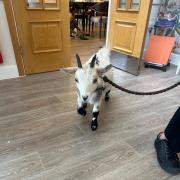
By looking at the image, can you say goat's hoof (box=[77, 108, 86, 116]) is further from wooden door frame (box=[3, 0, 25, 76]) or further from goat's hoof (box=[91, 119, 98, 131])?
wooden door frame (box=[3, 0, 25, 76])

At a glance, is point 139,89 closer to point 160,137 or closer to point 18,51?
point 160,137

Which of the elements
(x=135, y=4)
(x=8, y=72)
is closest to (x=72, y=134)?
(x=8, y=72)

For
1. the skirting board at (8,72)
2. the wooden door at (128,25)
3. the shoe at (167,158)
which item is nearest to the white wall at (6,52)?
the skirting board at (8,72)

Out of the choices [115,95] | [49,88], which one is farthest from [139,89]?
[49,88]

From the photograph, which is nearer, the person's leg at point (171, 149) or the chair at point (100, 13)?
the person's leg at point (171, 149)

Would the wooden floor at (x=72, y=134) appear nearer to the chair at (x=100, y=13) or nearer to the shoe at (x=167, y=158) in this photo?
the shoe at (x=167, y=158)

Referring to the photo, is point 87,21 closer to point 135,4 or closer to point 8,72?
point 135,4

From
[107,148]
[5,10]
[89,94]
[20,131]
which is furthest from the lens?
[5,10]

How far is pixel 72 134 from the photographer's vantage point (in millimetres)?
1580

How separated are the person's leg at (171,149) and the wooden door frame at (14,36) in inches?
79.4

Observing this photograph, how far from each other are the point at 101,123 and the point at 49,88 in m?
0.91

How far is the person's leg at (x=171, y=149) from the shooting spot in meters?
1.27

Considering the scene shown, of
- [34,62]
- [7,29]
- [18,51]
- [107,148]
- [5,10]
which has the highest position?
[5,10]

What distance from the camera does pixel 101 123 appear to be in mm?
1735
